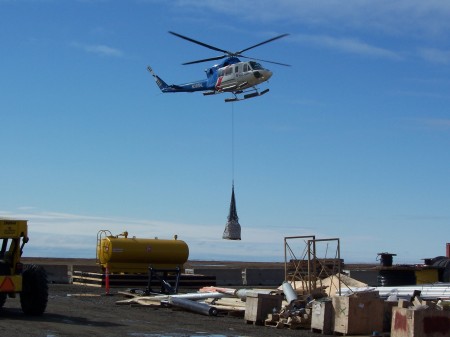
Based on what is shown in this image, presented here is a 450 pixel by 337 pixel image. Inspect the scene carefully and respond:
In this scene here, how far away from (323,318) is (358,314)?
31.9 inches

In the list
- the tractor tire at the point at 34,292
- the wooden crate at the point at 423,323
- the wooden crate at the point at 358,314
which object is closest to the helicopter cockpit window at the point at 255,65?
the tractor tire at the point at 34,292

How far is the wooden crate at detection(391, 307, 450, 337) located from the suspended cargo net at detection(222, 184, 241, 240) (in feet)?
68.2

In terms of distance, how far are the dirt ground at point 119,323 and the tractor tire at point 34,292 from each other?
0.25 metres

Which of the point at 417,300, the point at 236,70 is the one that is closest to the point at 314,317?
the point at 417,300

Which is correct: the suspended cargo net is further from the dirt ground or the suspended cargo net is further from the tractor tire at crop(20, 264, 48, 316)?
the tractor tire at crop(20, 264, 48, 316)

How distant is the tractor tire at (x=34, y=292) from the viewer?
67.2 ft

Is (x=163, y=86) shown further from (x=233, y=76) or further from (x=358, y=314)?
(x=358, y=314)

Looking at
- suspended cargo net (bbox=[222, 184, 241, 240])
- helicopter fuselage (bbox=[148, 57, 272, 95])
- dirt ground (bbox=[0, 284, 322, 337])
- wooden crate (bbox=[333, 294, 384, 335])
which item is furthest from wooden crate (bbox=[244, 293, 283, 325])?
helicopter fuselage (bbox=[148, 57, 272, 95])

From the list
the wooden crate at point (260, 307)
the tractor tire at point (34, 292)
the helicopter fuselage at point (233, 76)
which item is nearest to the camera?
the tractor tire at point (34, 292)

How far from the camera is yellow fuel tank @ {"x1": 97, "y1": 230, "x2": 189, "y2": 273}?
1464 inches

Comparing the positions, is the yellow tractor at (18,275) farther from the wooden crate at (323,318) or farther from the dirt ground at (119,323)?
the wooden crate at (323,318)

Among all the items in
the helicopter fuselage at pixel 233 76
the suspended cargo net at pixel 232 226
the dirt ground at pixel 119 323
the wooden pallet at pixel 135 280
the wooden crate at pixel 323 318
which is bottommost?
the dirt ground at pixel 119 323

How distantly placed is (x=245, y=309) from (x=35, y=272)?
5.34 m

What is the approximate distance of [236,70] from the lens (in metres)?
45.7
